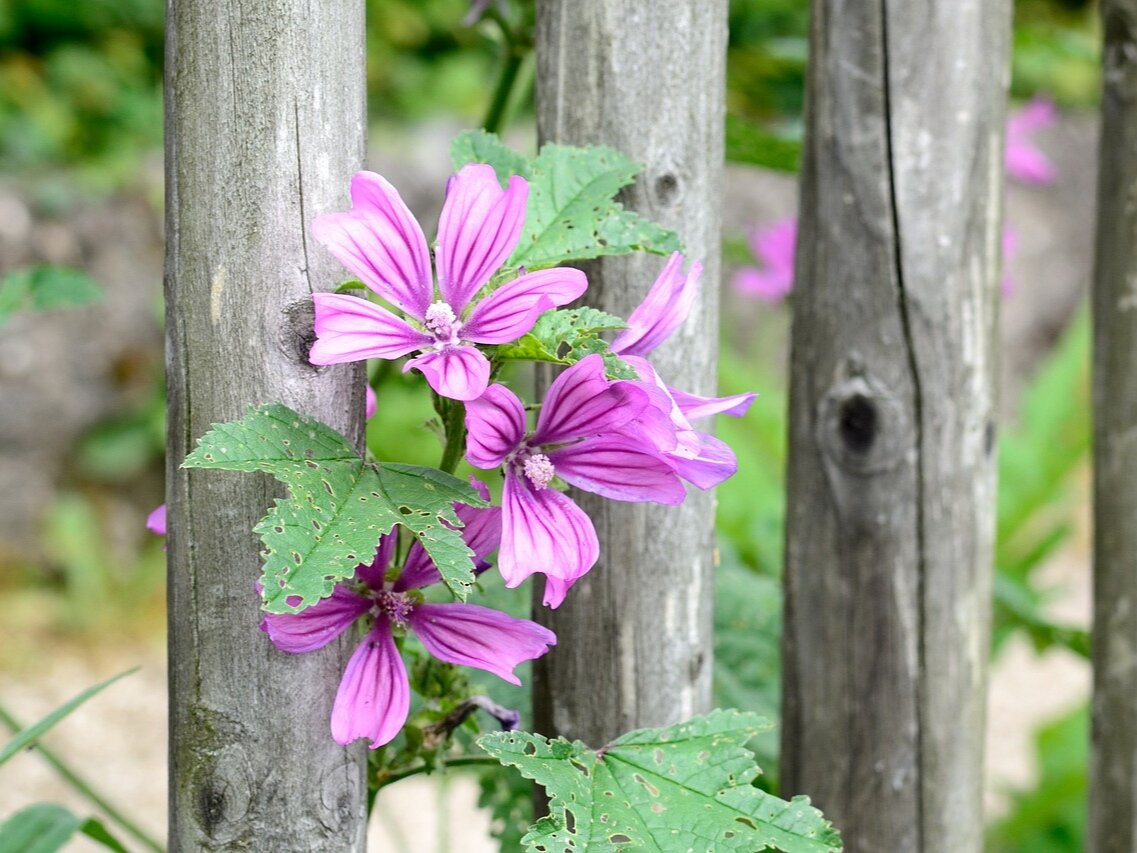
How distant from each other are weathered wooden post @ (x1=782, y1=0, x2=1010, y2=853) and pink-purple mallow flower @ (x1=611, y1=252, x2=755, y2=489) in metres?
0.45

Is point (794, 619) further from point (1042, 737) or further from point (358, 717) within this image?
point (1042, 737)

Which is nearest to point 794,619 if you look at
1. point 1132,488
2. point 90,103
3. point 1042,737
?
point 1132,488

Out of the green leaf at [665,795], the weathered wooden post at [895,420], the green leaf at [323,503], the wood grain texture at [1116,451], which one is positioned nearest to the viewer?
the green leaf at [323,503]

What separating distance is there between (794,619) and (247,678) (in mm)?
671

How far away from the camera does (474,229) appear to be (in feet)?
2.31

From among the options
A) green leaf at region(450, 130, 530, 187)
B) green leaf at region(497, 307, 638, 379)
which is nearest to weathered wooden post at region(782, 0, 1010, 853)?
green leaf at region(450, 130, 530, 187)

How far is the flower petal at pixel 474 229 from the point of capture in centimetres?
70

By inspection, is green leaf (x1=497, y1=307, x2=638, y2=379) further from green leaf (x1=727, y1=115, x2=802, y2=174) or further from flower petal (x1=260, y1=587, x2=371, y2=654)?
green leaf (x1=727, y1=115, x2=802, y2=174)

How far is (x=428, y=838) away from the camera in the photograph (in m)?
3.03

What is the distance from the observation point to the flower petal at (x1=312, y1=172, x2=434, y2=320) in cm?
67

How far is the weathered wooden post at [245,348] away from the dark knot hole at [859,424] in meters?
0.59

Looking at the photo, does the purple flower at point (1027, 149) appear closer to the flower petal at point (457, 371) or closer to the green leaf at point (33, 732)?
the flower petal at point (457, 371)

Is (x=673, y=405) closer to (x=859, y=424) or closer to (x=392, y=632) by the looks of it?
(x=392, y=632)

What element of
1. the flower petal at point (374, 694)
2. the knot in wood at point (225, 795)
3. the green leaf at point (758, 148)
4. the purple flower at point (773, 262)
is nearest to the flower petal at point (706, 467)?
the flower petal at point (374, 694)
